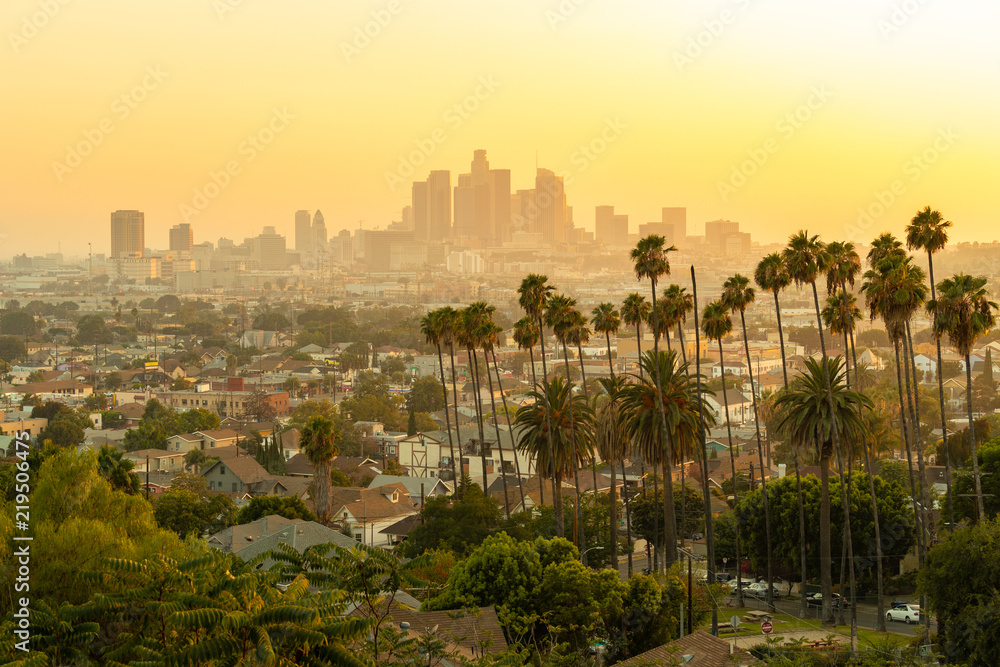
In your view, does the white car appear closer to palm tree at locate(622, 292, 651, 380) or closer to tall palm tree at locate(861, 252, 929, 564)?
tall palm tree at locate(861, 252, 929, 564)

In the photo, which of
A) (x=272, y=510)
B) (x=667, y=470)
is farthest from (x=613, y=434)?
(x=272, y=510)

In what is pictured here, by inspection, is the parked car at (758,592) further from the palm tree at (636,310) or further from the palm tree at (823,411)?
the palm tree at (636,310)

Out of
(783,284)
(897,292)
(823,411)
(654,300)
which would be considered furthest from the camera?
(783,284)

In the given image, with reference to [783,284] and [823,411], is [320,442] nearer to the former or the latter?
[783,284]

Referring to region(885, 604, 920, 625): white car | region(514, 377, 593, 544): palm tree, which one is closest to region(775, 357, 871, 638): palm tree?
region(885, 604, 920, 625): white car

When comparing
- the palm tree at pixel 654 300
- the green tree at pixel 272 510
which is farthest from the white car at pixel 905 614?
the green tree at pixel 272 510
